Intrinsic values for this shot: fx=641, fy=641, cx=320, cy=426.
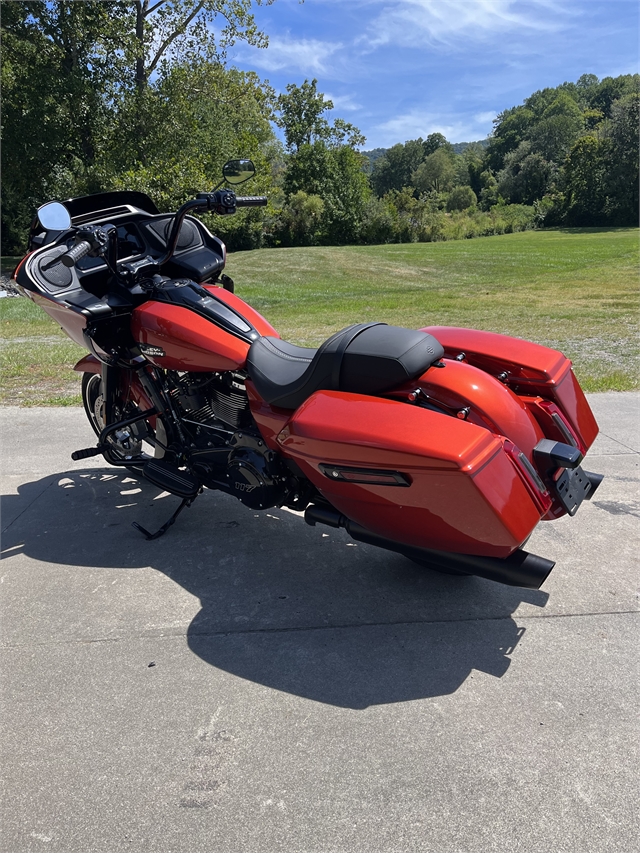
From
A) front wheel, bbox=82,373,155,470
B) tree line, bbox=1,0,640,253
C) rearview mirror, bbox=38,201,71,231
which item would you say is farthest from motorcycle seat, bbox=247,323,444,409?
tree line, bbox=1,0,640,253

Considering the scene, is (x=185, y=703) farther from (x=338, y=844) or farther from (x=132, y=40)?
(x=132, y=40)

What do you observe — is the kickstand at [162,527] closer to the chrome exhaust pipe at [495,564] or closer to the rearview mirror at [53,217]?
the chrome exhaust pipe at [495,564]

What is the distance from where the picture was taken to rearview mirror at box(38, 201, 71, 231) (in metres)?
3.31

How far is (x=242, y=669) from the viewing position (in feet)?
8.18

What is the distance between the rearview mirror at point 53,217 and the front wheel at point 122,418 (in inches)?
41.1

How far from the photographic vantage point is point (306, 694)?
2352mm

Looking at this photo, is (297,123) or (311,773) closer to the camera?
(311,773)

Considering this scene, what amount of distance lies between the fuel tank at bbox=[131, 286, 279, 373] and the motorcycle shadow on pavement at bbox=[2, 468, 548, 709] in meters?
0.99

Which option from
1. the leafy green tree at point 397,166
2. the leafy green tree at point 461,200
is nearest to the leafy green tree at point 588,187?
the leafy green tree at point 461,200

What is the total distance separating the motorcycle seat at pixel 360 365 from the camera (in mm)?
2504

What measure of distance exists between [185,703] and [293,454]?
3.28ft

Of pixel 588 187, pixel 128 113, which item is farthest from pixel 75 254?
pixel 588 187

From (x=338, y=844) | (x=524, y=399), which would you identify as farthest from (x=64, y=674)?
(x=524, y=399)

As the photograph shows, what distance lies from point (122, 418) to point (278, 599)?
1600 mm
